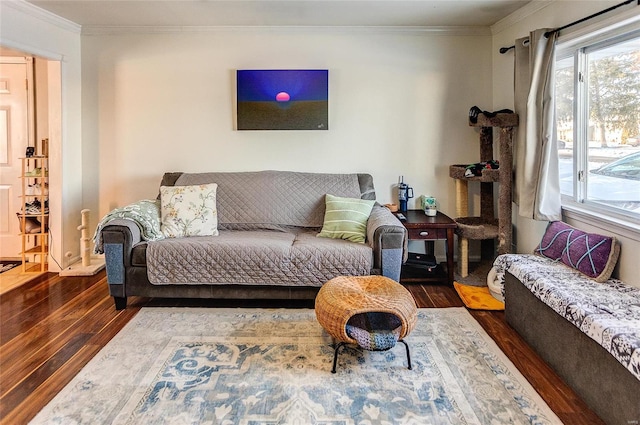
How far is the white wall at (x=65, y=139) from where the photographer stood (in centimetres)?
363

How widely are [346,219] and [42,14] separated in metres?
3.08

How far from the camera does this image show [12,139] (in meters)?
4.15

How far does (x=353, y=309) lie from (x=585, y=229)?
1798 millimetres

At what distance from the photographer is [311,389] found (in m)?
1.99

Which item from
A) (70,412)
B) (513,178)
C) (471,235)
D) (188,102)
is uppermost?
(188,102)

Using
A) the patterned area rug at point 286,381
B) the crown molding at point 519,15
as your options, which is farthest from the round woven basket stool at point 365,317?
the crown molding at point 519,15

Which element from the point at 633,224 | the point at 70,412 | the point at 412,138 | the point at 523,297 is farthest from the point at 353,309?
the point at 412,138

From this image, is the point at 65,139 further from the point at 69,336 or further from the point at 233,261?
the point at 233,261

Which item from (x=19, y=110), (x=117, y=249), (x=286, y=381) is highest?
(x=19, y=110)

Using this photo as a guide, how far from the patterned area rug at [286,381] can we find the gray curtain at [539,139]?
3.34ft

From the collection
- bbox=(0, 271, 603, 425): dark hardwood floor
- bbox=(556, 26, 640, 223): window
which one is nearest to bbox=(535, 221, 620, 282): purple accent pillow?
bbox=(556, 26, 640, 223): window

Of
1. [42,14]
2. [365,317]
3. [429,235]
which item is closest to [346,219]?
[429,235]

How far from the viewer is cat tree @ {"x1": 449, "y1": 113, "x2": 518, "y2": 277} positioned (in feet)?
11.1

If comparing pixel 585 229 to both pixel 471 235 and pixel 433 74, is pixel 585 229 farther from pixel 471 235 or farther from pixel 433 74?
pixel 433 74
